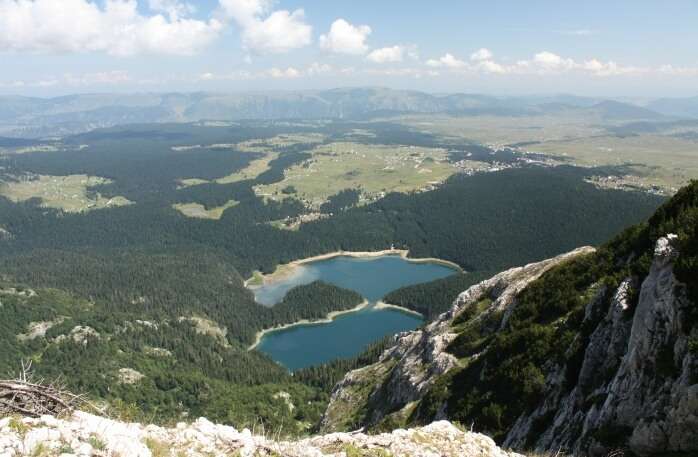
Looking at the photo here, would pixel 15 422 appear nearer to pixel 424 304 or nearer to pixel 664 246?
pixel 664 246

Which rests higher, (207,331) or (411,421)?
(411,421)

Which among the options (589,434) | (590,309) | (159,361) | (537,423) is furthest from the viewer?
(159,361)

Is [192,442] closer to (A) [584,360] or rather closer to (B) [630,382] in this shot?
(B) [630,382]

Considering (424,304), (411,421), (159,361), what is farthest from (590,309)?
(424,304)

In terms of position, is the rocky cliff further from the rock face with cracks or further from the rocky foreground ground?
the rocky foreground ground

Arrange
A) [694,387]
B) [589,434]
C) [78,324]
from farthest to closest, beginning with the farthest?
[78,324] → [589,434] → [694,387]
